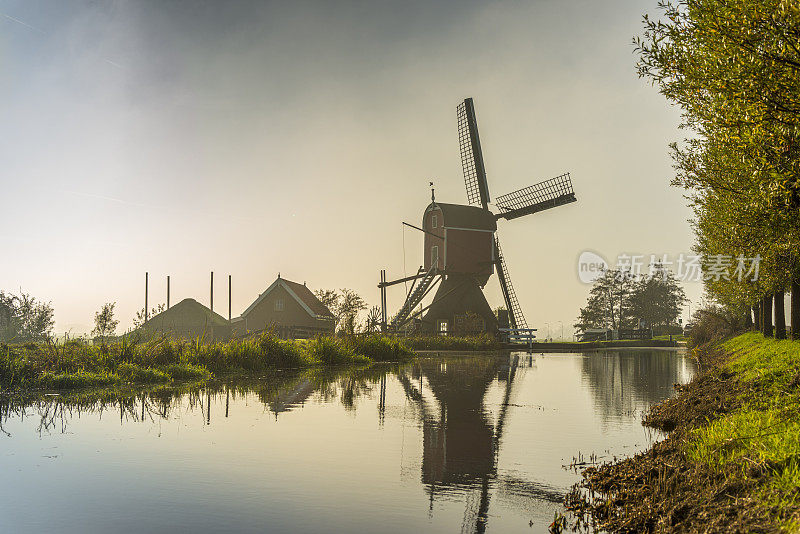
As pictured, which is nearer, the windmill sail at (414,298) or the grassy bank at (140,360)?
the grassy bank at (140,360)

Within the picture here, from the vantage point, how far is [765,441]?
648 centimetres

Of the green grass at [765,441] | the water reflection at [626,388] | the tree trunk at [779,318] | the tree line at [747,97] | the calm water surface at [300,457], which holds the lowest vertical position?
the water reflection at [626,388]

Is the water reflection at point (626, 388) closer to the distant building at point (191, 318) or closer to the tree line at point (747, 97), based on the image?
the tree line at point (747, 97)

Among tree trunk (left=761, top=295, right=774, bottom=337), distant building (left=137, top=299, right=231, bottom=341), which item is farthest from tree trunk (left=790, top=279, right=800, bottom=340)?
distant building (left=137, top=299, right=231, bottom=341)

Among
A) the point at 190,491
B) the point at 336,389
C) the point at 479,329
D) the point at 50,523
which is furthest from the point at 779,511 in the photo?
the point at 479,329

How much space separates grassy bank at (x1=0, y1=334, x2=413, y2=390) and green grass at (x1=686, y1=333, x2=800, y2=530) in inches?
583

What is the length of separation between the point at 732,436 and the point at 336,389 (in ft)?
39.6

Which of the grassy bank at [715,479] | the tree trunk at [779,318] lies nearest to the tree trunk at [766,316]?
the tree trunk at [779,318]

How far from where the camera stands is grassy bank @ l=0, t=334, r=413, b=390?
1639 centimetres

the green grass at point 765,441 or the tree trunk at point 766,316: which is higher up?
the tree trunk at point 766,316

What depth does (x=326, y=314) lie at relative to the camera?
5662cm

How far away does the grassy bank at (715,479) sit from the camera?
16.0 feet

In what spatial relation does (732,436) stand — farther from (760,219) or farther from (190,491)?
(760,219)

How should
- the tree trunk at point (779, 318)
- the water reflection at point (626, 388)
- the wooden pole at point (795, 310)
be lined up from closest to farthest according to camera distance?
the water reflection at point (626, 388)
the wooden pole at point (795, 310)
the tree trunk at point (779, 318)
